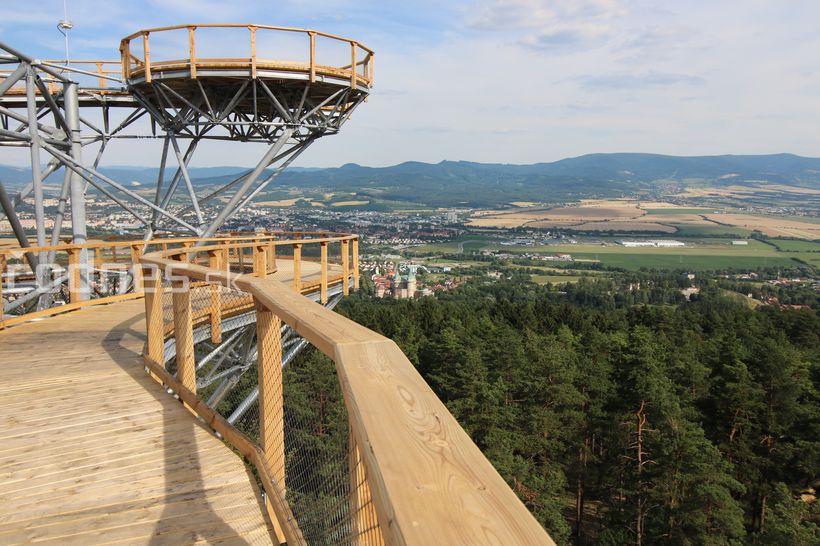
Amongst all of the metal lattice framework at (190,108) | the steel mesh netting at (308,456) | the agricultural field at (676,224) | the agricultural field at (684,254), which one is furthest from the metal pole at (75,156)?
the agricultural field at (676,224)

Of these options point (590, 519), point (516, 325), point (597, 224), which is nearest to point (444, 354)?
point (590, 519)

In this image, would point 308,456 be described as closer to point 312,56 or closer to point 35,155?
point 312,56

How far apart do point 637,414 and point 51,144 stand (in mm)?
21194

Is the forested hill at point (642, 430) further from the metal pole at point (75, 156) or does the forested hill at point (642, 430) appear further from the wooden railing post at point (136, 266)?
the metal pole at point (75, 156)

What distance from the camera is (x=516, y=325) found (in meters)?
47.8

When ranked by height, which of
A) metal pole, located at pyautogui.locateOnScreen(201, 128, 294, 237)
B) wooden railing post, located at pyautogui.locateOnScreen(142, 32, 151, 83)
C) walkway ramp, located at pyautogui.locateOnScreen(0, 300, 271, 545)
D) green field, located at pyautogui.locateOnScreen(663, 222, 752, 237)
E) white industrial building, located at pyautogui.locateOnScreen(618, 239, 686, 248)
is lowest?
white industrial building, located at pyautogui.locateOnScreen(618, 239, 686, 248)

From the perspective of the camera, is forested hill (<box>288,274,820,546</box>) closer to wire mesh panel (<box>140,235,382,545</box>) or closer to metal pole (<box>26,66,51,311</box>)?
metal pole (<box>26,66,51,311</box>)

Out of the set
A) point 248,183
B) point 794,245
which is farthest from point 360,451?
point 794,245

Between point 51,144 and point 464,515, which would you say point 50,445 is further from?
point 51,144

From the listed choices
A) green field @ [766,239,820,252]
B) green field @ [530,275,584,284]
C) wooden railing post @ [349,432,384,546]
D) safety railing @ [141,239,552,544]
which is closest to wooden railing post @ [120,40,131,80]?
safety railing @ [141,239,552,544]

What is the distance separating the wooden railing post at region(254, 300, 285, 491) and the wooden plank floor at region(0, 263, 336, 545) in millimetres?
261

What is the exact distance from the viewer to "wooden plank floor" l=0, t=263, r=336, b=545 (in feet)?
9.77

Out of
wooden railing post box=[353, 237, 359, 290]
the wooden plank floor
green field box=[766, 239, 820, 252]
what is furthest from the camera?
green field box=[766, 239, 820, 252]

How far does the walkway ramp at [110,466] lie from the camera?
9.77 ft
